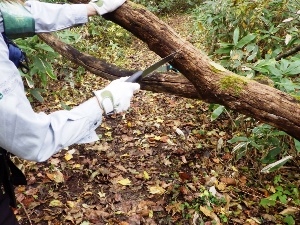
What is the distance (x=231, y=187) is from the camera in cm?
318

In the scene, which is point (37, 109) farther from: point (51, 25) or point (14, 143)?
point (14, 143)

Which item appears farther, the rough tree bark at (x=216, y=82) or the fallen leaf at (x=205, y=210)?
the fallen leaf at (x=205, y=210)

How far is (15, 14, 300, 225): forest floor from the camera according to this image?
2.86 m

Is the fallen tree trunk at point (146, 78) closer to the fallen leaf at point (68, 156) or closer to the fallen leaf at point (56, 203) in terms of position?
the fallen leaf at point (68, 156)

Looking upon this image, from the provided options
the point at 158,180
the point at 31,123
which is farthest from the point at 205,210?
the point at 31,123

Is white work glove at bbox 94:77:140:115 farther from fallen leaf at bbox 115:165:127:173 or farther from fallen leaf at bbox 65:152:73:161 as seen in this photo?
fallen leaf at bbox 65:152:73:161

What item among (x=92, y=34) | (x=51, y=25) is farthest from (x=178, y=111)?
(x=92, y=34)

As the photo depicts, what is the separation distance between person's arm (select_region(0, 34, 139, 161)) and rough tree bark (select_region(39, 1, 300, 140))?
47.9 inches

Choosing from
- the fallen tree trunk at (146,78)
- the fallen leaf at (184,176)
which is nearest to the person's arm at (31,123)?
the fallen tree trunk at (146,78)

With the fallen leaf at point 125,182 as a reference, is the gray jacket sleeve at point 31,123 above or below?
above

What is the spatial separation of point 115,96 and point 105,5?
141cm

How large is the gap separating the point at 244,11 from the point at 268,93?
8.73 feet

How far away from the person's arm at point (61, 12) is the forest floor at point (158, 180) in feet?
5.99

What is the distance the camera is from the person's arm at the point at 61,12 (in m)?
2.28
